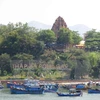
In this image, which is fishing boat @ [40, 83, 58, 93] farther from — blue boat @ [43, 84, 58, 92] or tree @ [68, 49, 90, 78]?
tree @ [68, 49, 90, 78]

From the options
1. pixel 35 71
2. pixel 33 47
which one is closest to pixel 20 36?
pixel 33 47

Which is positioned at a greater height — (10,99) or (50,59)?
(50,59)

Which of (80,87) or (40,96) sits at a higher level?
(80,87)

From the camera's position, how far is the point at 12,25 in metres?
83.2

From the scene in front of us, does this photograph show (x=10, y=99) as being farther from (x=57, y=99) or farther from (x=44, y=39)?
(x=44, y=39)

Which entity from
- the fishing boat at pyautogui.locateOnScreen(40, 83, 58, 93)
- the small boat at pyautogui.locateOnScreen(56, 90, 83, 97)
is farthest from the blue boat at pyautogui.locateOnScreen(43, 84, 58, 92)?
the small boat at pyautogui.locateOnScreen(56, 90, 83, 97)

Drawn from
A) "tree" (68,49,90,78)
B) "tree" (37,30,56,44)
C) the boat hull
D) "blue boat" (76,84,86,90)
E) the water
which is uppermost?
"tree" (37,30,56,44)

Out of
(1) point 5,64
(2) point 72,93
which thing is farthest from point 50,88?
(1) point 5,64

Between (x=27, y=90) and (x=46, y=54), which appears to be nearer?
(x=27, y=90)

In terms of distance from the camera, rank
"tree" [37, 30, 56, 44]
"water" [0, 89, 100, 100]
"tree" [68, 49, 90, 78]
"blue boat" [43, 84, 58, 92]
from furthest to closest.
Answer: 1. "tree" [37, 30, 56, 44]
2. "tree" [68, 49, 90, 78]
3. "blue boat" [43, 84, 58, 92]
4. "water" [0, 89, 100, 100]

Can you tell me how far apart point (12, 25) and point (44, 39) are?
22.0ft

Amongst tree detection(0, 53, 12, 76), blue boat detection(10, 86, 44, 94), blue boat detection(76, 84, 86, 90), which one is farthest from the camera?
tree detection(0, 53, 12, 76)

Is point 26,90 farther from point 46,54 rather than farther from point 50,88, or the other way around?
point 46,54

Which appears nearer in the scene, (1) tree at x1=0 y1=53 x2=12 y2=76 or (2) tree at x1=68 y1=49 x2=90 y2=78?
(2) tree at x1=68 y1=49 x2=90 y2=78
